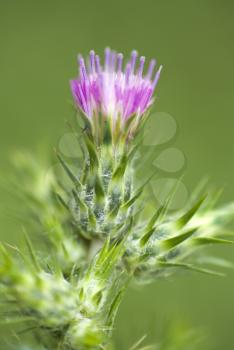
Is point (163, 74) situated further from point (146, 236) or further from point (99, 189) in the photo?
point (146, 236)

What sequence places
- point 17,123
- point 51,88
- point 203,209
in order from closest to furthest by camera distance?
1. point 203,209
2. point 17,123
3. point 51,88

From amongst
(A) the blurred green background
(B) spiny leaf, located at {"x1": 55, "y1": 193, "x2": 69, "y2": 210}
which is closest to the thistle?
(B) spiny leaf, located at {"x1": 55, "y1": 193, "x2": 69, "y2": 210}

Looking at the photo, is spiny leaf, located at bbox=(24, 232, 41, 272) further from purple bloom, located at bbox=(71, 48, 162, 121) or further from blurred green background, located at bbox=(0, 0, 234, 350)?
blurred green background, located at bbox=(0, 0, 234, 350)

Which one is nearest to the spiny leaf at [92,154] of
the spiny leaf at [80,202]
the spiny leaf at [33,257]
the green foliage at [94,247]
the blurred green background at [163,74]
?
the green foliage at [94,247]

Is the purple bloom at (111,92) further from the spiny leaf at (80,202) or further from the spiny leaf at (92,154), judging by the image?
the spiny leaf at (80,202)

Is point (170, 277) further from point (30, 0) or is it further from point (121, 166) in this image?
point (30, 0)

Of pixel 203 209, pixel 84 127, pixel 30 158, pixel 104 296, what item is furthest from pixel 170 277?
pixel 30 158

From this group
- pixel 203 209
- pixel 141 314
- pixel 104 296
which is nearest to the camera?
pixel 104 296
